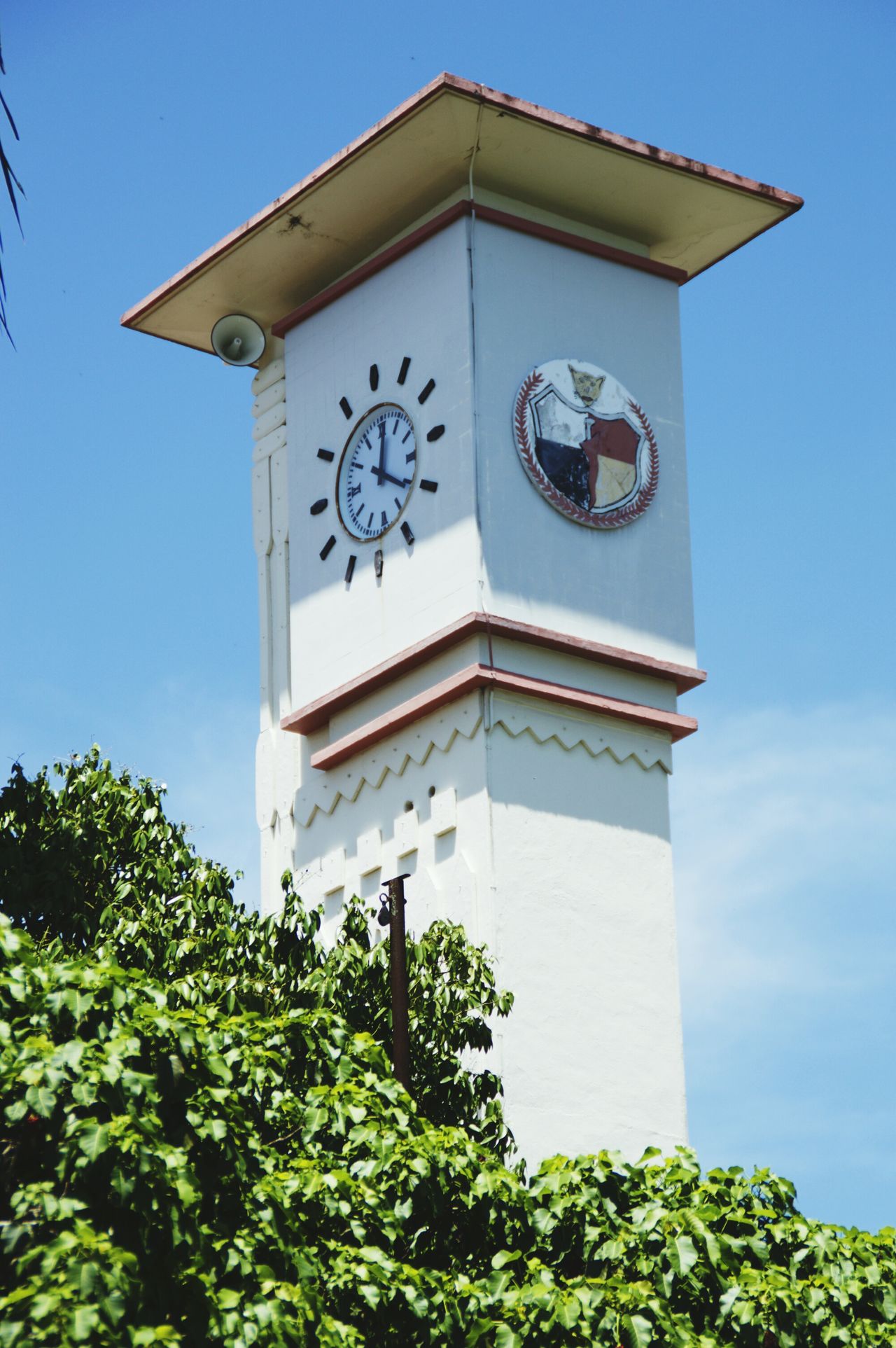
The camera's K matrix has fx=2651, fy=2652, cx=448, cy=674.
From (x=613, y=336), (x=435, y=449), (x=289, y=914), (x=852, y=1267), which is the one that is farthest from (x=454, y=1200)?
(x=613, y=336)

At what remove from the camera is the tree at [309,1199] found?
10969 mm

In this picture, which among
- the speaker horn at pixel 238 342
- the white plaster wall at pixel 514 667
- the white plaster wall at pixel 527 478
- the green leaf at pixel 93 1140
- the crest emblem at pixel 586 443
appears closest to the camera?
the green leaf at pixel 93 1140

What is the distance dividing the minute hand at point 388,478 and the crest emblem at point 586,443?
3.40ft

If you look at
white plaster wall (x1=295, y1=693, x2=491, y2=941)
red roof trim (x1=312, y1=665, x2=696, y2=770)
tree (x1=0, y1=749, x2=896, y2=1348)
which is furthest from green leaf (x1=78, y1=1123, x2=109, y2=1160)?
red roof trim (x1=312, y1=665, x2=696, y2=770)

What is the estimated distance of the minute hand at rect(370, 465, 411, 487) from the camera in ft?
69.7

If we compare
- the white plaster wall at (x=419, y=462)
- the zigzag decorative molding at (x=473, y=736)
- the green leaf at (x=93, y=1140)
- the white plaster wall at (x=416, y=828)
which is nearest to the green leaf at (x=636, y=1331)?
the green leaf at (x=93, y=1140)

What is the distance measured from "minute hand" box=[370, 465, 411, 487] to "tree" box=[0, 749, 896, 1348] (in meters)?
5.77

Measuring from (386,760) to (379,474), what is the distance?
94.6 inches

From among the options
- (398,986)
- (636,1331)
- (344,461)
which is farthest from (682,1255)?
(344,461)

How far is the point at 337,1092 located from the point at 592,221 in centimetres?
1112

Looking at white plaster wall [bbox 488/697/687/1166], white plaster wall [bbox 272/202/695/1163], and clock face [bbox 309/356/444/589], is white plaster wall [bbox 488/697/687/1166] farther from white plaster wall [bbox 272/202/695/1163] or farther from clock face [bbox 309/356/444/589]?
clock face [bbox 309/356/444/589]

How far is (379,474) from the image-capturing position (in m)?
21.6

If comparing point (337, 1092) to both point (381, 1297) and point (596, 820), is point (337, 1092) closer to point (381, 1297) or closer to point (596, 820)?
point (381, 1297)

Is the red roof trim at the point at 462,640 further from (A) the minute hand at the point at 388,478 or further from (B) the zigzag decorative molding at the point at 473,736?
(A) the minute hand at the point at 388,478
